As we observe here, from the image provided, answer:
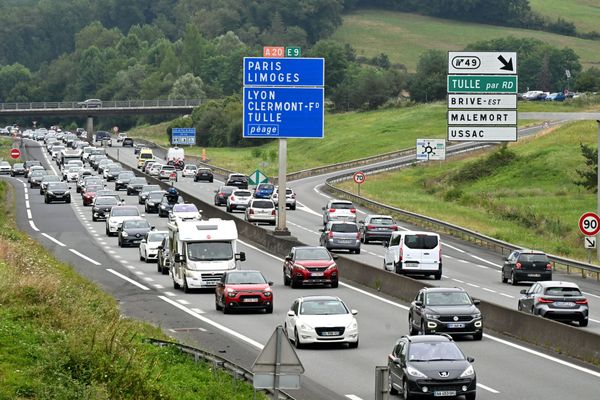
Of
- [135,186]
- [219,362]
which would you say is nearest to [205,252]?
[219,362]

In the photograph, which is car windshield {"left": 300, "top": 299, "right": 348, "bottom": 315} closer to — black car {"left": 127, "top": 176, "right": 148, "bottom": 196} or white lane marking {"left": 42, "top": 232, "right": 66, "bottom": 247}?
white lane marking {"left": 42, "top": 232, "right": 66, "bottom": 247}

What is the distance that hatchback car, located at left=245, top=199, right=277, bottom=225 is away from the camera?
72438 mm

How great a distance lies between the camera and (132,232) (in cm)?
6209

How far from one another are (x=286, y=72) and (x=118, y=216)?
13.7 metres

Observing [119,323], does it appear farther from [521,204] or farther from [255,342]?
[521,204]

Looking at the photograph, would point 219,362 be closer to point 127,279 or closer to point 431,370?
point 431,370

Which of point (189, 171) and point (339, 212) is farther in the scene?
point (189, 171)

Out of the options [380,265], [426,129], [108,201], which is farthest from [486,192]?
[426,129]

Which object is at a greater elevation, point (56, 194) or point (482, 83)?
point (482, 83)

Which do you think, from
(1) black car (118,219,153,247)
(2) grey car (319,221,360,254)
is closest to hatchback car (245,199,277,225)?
(1) black car (118,219,153,247)

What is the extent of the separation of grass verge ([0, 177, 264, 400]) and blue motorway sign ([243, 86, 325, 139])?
26814mm

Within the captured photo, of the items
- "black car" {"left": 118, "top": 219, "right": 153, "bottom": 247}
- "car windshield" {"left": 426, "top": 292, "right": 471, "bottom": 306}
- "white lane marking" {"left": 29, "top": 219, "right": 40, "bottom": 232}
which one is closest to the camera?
"car windshield" {"left": 426, "top": 292, "right": 471, "bottom": 306}

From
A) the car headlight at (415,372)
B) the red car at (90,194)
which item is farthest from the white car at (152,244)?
the car headlight at (415,372)

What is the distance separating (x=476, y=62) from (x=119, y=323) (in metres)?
24.0
